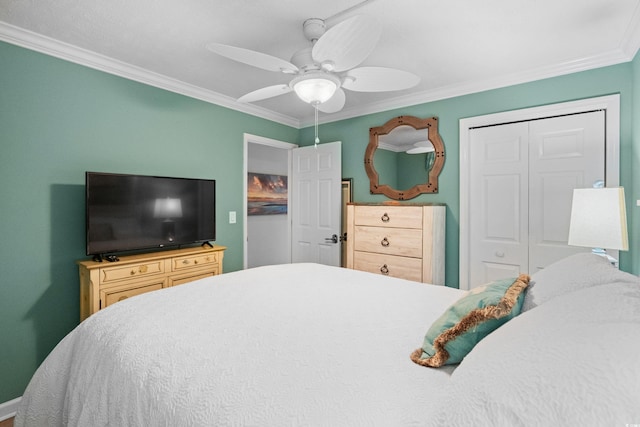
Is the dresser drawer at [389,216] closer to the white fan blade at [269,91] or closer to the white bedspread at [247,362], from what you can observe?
the white bedspread at [247,362]

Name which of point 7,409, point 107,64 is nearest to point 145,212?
point 107,64

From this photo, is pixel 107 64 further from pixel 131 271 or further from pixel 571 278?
pixel 571 278

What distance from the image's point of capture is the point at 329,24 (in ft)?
6.40

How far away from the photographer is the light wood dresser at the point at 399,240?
2.86 m

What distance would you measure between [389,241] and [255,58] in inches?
80.5

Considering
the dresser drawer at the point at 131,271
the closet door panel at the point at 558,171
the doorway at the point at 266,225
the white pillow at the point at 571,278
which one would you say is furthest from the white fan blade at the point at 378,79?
the doorway at the point at 266,225

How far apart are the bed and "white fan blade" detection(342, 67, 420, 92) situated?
3.96 ft

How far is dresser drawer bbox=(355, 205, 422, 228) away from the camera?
115 inches

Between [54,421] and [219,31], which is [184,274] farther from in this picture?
[219,31]

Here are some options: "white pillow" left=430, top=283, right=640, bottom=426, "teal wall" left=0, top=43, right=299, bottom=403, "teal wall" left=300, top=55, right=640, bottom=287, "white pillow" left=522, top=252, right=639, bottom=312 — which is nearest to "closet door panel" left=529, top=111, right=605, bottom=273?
"teal wall" left=300, top=55, right=640, bottom=287

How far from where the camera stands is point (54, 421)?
4.43 feet

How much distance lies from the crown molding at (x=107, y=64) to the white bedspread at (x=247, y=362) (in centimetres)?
197

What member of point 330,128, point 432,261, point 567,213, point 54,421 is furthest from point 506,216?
point 54,421

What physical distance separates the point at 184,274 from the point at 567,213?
3.25 metres
